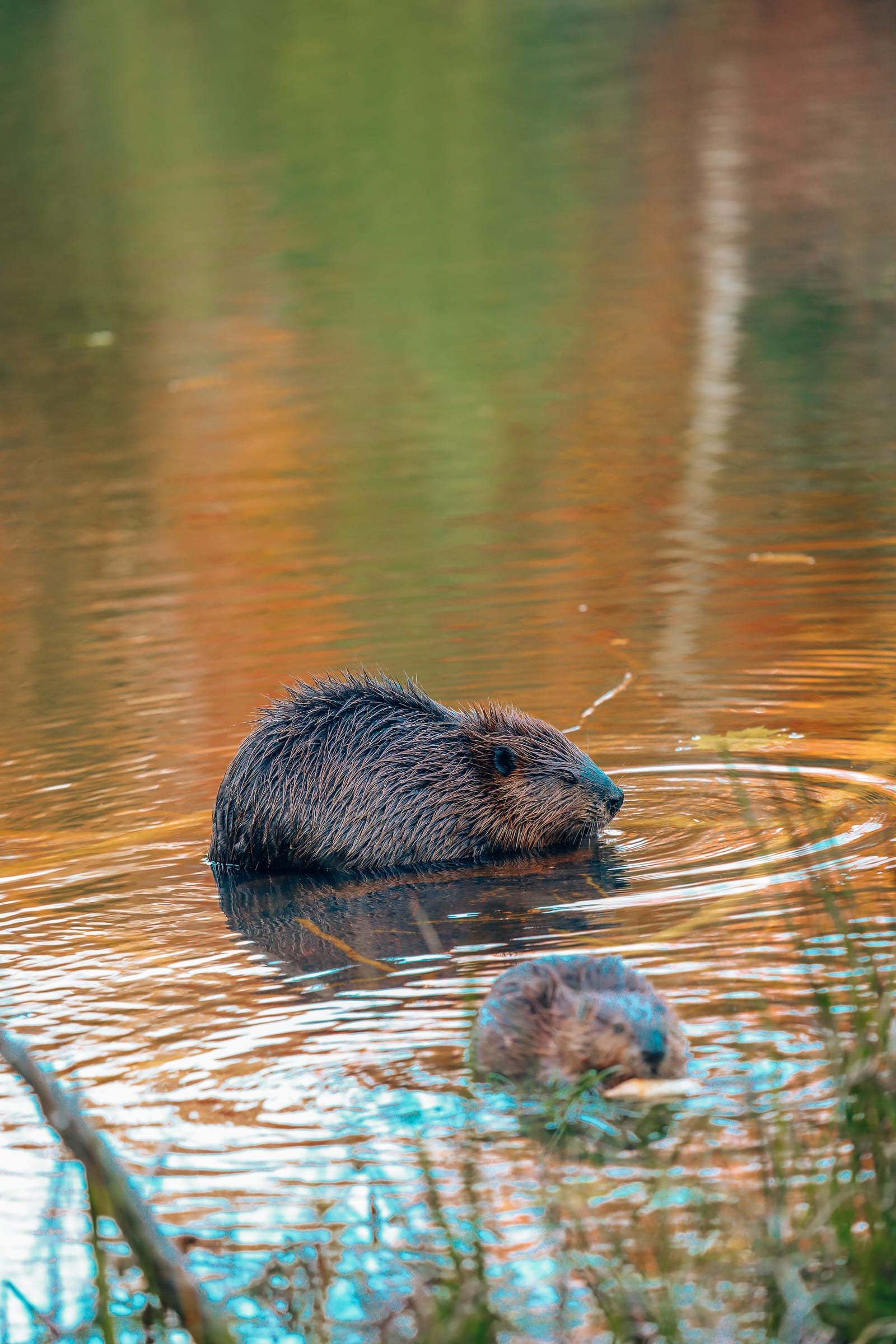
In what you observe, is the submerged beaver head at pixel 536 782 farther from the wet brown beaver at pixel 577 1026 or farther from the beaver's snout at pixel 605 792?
the wet brown beaver at pixel 577 1026

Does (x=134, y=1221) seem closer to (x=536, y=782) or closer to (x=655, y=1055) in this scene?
(x=655, y=1055)

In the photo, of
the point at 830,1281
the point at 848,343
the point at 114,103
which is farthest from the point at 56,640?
the point at 114,103

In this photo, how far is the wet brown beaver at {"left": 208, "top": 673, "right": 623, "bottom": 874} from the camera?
18.1 feet

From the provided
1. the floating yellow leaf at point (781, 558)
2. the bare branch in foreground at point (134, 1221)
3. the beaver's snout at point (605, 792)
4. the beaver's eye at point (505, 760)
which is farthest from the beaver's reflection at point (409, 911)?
the floating yellow leaf at point (781, 558)

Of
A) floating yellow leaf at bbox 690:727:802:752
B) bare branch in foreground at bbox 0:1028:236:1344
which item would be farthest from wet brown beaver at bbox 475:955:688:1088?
floating yellow leaf at bbox 690:727:802:752

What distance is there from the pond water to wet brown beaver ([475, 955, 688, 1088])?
11 centimetres

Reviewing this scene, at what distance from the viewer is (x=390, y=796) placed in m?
5.54

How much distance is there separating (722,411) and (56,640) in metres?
5.04

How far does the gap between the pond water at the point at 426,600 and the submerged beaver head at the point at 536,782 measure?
111mm

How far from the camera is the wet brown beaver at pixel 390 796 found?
5.51m

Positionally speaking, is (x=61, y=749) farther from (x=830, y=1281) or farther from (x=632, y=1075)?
(x=830, y=1281)

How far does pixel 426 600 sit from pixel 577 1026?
4.75 m

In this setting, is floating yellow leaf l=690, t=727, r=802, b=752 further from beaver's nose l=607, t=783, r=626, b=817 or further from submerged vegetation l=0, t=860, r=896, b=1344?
submerged vegetation l=0, t=860, r=896, b=1344

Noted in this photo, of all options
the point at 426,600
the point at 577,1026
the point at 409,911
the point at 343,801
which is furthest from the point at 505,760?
the point at 426,600
